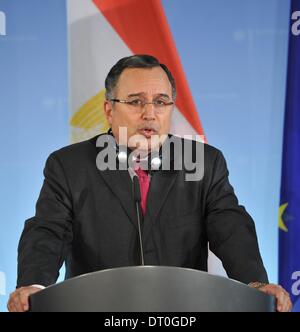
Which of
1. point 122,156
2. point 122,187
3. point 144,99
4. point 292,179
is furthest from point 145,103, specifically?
point 292,179

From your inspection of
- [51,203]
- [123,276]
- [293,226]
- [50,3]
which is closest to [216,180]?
[51,203]

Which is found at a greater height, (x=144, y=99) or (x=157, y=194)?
(x=144, y=99)

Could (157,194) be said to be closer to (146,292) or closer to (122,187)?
(122,187)

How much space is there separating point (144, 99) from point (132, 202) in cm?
38

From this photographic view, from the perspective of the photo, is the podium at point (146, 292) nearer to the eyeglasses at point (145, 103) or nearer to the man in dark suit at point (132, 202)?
the man in dark suit at point (132, 202)

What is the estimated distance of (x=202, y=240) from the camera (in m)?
2.25

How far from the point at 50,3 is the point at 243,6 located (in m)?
0.96

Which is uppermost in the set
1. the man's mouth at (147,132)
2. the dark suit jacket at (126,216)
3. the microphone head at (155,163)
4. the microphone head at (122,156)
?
the man's mouth at (147,132)

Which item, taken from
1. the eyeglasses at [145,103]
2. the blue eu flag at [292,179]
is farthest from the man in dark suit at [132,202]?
the blue eu flag at [292,179]

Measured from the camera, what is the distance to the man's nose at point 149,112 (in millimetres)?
2230

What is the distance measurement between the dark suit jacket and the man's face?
0.17 m

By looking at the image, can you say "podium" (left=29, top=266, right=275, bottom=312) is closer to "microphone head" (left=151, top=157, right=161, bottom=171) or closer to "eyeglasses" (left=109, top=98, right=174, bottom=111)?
"microphone head" (left=151, top=157, right=161, bottom=171)

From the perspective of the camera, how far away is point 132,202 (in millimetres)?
2234

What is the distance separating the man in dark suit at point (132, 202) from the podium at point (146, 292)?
0.81 meters
